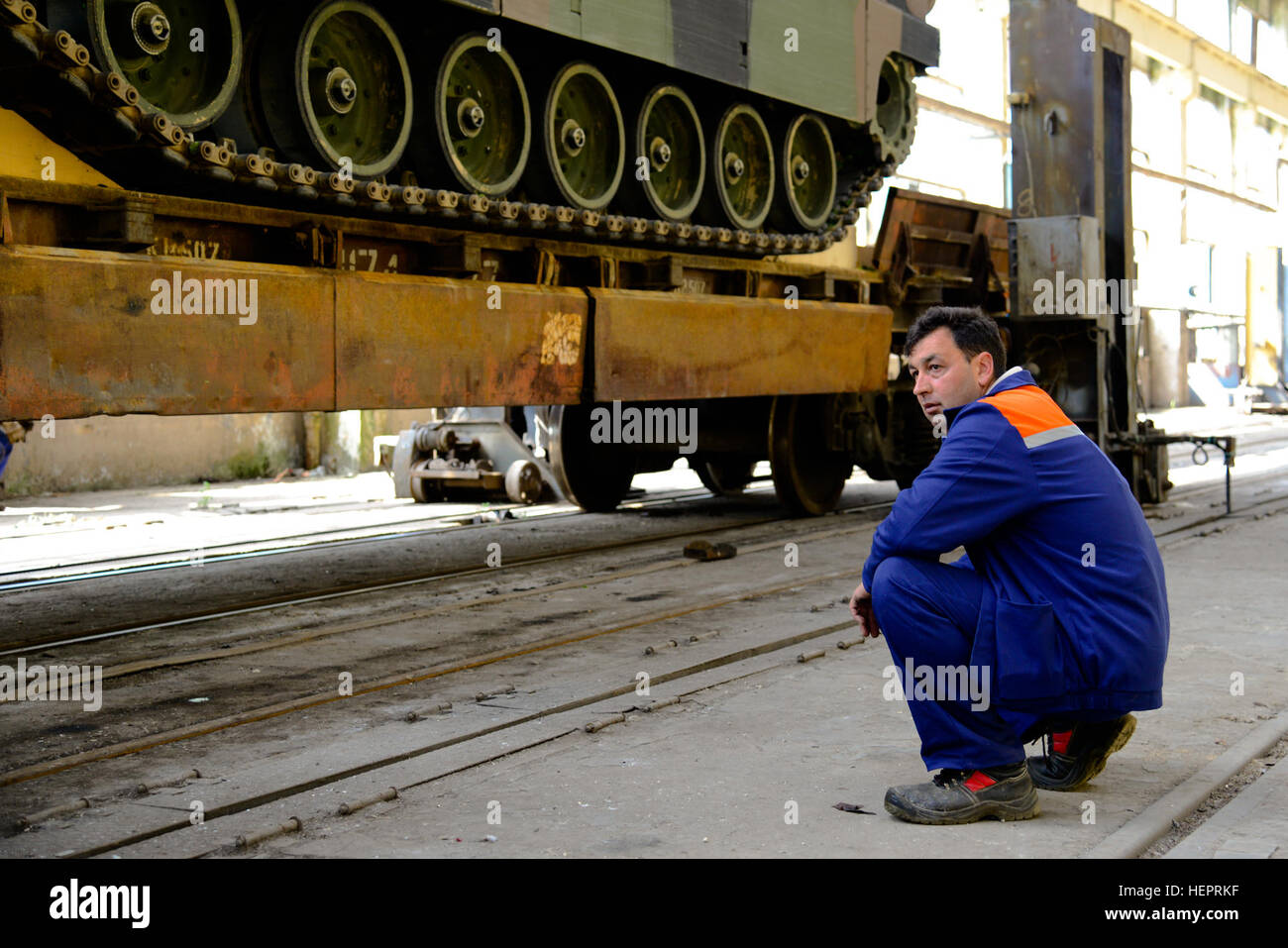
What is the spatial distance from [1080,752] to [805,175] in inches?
274

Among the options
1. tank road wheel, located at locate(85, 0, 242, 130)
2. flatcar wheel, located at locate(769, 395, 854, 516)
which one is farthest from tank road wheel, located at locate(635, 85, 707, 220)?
tank road wheel, located at locate(85, 0, 242, 130)

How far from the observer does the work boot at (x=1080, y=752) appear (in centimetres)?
395

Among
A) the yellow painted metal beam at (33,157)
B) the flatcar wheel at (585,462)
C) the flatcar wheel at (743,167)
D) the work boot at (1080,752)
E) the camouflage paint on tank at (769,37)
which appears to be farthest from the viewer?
the flatcar wheel at (585,462)

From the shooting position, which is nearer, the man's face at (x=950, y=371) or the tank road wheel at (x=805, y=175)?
the man's face at (x=950, y=371)

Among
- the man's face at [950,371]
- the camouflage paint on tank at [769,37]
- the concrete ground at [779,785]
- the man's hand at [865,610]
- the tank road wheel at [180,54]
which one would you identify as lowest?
the concrete ground at [779,785]

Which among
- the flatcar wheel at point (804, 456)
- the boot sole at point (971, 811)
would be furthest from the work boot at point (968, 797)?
the flatcar wheel at point (804, 456)

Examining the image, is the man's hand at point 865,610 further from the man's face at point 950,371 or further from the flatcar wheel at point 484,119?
the flatcar wheel at point 484,119

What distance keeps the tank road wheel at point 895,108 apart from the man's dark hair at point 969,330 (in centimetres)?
729

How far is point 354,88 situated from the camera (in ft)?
22.3

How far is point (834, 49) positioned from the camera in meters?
10.0

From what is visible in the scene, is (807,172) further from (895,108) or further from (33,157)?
(33,157)
